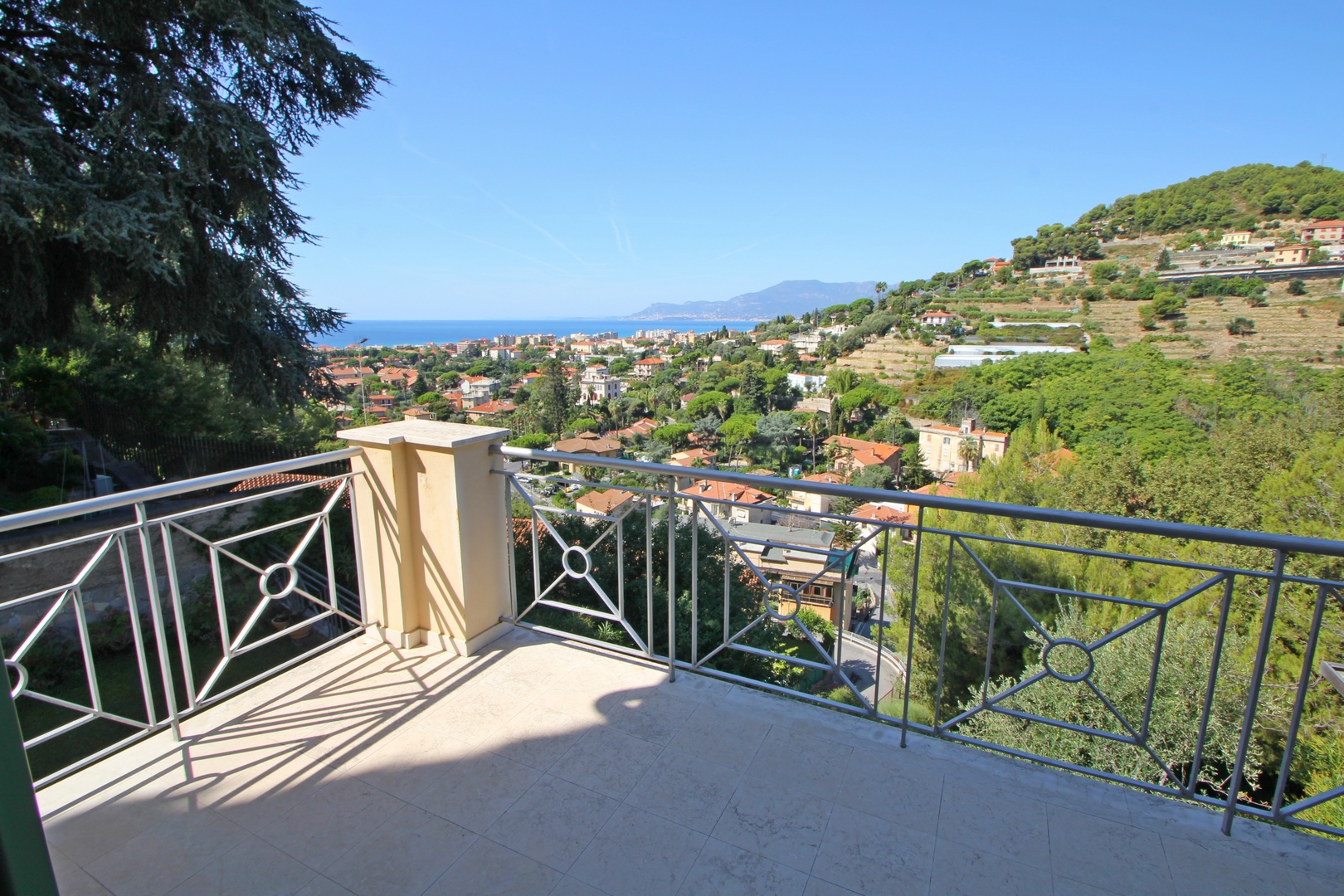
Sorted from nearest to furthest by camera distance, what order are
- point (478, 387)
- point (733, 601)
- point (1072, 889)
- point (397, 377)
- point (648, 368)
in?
point (1072, 889) < point (733, 601) < point (397, 377) < point (478, 387) < point (648, 368)

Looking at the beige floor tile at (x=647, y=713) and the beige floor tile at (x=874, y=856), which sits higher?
the beige floor tile at (x=874, y=856)

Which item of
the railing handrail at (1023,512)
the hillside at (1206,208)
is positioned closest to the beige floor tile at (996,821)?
the railing handrail at (1023,512)

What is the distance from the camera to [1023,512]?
1.95 meters

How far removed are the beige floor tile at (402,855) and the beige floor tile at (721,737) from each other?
793 mm

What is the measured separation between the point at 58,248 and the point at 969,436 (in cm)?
4576

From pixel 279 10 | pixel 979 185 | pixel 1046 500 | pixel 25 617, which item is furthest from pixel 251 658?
pixel 979 185

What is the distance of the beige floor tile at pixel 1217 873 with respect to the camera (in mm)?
1640

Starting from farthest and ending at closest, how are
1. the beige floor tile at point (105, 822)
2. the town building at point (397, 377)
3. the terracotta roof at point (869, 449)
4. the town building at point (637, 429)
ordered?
the town building at point (637, 429)
the town building at point (397, 377)
the terracotta roof at point (869, 449)
the beige floor tile at point (105, 822)

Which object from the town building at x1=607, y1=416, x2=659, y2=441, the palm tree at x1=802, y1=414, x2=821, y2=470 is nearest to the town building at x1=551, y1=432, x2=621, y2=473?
the town building at x1=607, y1=416, x2=659, y2=441

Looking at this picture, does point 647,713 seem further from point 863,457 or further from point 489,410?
point 489,410

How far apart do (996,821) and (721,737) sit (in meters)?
0.90

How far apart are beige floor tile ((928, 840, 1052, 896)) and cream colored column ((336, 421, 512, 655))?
207cm

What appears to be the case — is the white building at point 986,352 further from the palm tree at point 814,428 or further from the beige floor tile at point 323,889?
the beige floor tile at point 323,889

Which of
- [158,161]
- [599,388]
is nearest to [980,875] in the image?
[158,161]
